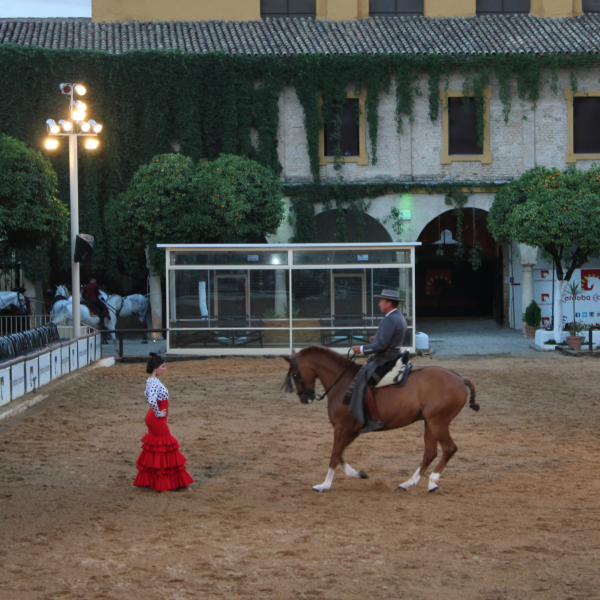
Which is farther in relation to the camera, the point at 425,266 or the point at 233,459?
the point at 425,266

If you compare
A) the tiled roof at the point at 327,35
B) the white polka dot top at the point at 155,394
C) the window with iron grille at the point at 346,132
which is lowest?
the white polka dot top at the point at 155,394

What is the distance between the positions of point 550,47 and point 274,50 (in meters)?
9.85

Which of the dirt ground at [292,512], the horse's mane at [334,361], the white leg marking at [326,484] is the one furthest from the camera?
the horse's mane at [334,361]

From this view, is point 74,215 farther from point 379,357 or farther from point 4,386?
point 379,357

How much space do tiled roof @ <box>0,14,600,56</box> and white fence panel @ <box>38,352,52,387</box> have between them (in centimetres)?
1579

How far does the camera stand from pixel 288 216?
100.0 feet

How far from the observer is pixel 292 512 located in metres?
8.28

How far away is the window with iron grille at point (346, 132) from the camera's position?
31.2m

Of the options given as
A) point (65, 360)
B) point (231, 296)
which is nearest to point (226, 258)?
point (231, 296)

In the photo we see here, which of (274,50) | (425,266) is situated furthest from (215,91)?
(425,266)

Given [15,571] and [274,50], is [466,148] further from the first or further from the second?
[15,571]

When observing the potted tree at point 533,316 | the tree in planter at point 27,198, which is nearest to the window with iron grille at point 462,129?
the potted tree at point 533,316

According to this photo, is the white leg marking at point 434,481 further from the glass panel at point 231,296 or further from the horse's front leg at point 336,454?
the glass panel at point 231,296

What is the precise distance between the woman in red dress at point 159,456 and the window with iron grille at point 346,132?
2300cm
